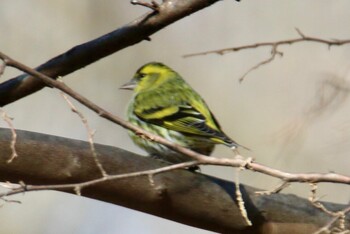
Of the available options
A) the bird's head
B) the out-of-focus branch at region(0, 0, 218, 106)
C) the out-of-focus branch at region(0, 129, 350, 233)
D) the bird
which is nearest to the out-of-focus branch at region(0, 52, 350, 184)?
the out-of-focus branch at region(0, 129, 350, 233)

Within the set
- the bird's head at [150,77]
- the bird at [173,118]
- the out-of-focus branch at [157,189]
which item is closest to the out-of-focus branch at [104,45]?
the out-of-focus branch at [157,189]

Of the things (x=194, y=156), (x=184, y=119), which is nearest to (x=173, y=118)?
(x=184, y=119)

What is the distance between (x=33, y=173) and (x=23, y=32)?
151 inches

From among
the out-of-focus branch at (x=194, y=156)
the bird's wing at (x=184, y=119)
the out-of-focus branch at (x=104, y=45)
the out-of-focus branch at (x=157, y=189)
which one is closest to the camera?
the out-of-focus branch at (x=194, y=156)

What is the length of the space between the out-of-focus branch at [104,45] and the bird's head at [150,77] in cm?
152

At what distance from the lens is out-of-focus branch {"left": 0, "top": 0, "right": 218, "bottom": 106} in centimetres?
351

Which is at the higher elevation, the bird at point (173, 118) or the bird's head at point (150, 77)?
the bird's head at point (150, 77)

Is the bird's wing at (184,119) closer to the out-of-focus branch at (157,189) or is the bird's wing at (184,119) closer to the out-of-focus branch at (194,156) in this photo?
the out-of-focus branch at (157,189)

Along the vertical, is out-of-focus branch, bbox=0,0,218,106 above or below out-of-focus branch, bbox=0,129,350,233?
above

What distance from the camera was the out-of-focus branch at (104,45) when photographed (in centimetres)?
351

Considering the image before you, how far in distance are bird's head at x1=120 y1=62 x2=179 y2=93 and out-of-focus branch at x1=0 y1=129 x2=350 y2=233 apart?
1662 mm

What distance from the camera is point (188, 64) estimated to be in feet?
22.8

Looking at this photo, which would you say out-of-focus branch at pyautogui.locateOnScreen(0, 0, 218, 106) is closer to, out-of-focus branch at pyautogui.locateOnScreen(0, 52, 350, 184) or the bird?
the bird

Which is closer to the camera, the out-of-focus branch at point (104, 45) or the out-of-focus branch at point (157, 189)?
the out-of-focus branch at point (157, 189)
